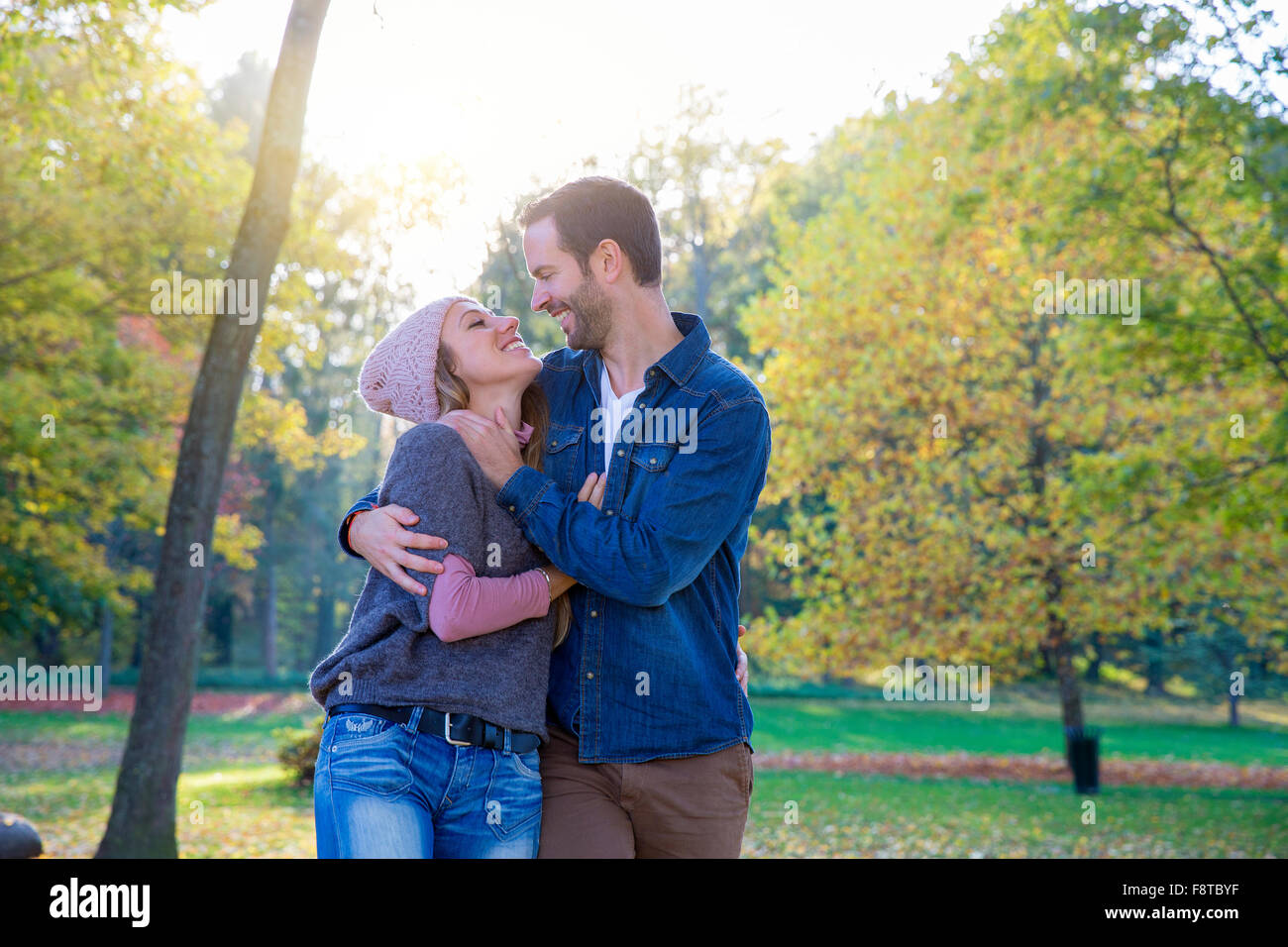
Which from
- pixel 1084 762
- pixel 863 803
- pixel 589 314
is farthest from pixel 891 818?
pixel 589 314

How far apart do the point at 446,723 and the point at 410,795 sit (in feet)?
0.58

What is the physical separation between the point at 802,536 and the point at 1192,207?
7.32 metres

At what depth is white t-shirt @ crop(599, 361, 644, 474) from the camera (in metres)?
3.21

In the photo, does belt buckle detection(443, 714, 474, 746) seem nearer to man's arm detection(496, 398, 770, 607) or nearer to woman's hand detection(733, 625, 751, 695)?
man's arm detection(496, 398, 770, 607)

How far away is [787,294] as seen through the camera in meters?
16.2

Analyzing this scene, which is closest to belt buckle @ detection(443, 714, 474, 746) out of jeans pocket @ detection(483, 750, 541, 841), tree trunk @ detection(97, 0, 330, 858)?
jeans pocket @ detection(483, 750, 541, 841)

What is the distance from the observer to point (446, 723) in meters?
2.61

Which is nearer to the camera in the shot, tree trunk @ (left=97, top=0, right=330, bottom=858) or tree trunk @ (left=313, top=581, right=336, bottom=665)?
tree trunk @ (left=97, top=0, right=330, bottom=858)

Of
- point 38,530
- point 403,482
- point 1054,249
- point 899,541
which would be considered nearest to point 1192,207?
point 1054,249

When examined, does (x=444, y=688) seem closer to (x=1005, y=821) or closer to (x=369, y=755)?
(x=369, y=755)

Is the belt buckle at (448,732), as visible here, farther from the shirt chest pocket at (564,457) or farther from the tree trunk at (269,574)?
the tree trunk at (269,574)

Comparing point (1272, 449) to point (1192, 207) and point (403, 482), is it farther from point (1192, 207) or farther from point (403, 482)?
point (403, 482)

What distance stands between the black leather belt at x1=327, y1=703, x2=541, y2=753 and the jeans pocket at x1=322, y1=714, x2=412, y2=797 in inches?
0.7

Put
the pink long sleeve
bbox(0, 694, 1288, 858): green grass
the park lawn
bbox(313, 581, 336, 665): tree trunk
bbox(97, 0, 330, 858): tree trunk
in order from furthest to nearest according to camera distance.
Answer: bbox(313, 581, 336, 665): tree trunk → bbox(0, 694, 1288, 858): green grass → the park lawn → bbox(97, 0, 330, 858): tree trunk → the pink long sleeve
